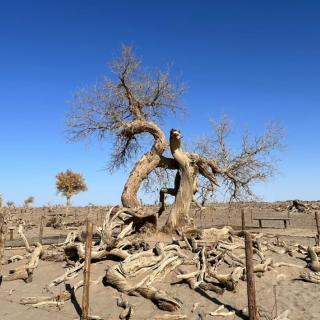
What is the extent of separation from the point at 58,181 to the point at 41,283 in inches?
1672

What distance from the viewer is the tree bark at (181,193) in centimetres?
1591

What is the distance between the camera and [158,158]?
1645cm

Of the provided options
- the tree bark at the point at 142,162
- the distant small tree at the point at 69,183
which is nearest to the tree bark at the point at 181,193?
the tree bark at the point at 142,162

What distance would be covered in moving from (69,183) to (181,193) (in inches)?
1510

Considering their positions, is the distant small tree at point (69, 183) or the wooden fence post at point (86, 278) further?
the distant small tree at point (69, 183)

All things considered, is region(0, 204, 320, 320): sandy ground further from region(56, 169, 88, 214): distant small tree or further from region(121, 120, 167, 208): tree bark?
region(56, 169, 88, 214): distant small tree

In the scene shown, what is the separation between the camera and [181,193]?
1614 centimetres

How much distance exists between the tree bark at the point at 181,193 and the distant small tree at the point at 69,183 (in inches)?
1483

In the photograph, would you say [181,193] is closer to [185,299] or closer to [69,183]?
[185,299]

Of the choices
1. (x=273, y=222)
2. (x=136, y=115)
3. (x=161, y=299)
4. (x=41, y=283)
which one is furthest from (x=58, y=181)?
(x=161, y=299)

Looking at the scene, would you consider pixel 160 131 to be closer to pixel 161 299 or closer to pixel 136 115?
pixel 136 115

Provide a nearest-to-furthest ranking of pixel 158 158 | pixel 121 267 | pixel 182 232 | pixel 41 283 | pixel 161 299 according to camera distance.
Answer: pixel 161 299 < pixel 121 267 < pixel 41 283 < pixel 182 232 < pixel 158 158

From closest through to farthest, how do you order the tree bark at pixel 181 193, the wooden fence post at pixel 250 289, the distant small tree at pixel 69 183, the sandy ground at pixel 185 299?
the wooden fence post at pixel 250 289 → the sandy ground at pixel 185 299 → the tree bark at pixel 181 193 → the distant small tree at pixel 69 183

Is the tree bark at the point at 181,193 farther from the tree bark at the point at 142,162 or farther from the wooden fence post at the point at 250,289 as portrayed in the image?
the wooden fence post at the point at 250,289
